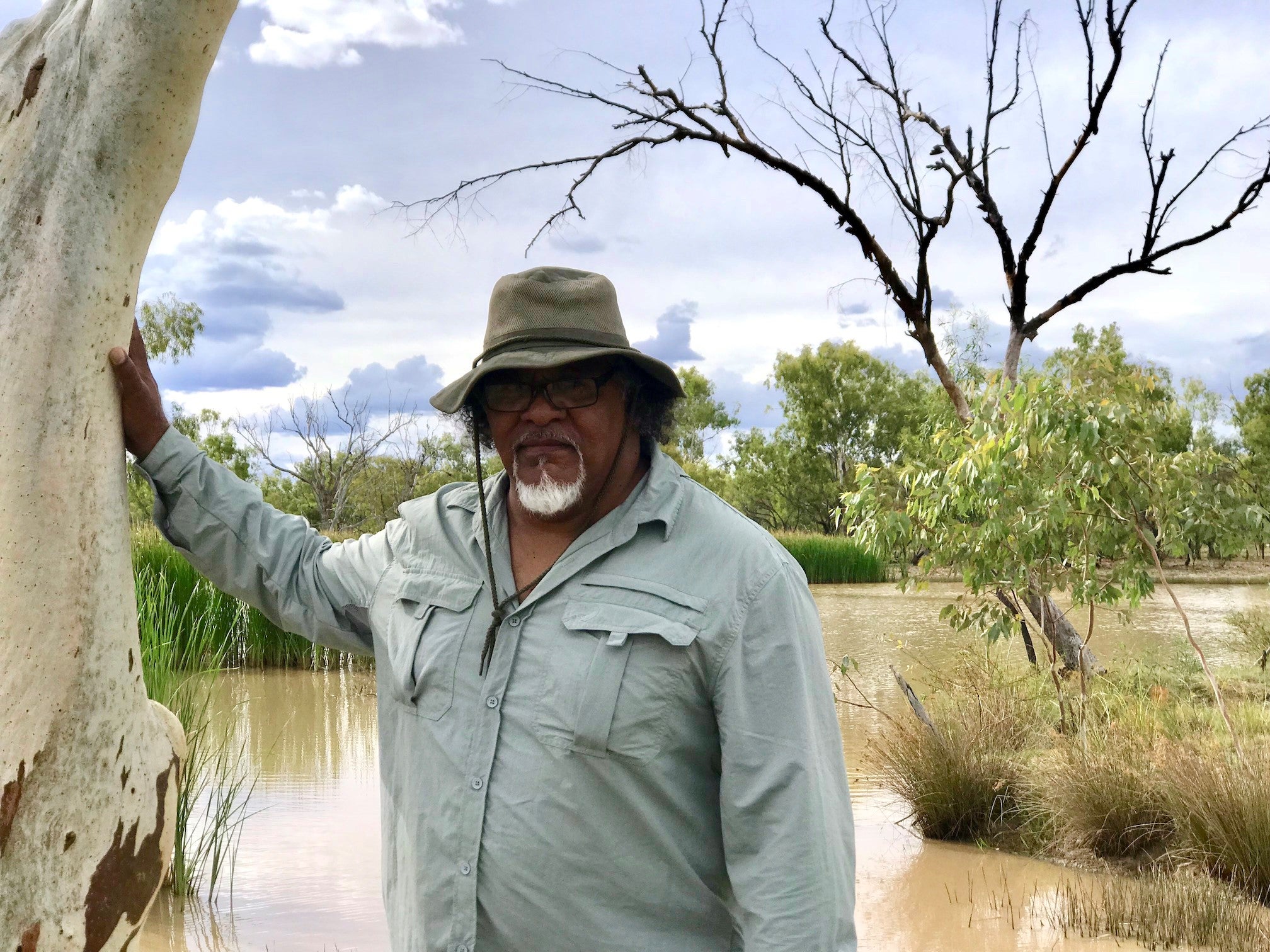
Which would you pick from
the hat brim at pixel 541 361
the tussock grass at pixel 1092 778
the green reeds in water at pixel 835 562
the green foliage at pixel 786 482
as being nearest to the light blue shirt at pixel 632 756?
the hat brim at pixel 541 361

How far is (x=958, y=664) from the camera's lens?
8.56m

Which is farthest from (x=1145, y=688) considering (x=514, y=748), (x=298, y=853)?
(x=514, y=748)

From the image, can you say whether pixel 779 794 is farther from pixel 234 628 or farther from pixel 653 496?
pixel 234 628

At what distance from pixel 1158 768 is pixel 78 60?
5.60 meters

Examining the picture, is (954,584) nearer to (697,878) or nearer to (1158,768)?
(1158,768)

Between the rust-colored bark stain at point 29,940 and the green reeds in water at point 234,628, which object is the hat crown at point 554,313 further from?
the green reeds in water at point 234,628

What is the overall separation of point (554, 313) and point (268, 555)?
2.39 feet

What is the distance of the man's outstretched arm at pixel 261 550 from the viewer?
6.73 ft

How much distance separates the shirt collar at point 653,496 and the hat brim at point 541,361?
0.51ft

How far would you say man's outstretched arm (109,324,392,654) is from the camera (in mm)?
2053

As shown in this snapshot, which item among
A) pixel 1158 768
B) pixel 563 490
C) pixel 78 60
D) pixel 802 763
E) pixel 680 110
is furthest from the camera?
pixel 680 110

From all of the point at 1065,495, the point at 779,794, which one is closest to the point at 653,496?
the point at 779,794

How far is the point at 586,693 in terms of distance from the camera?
5.89 ft

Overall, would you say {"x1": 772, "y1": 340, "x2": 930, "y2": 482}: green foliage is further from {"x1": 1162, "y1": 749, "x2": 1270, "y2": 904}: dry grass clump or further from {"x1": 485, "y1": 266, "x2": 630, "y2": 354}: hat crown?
{"x1": 485, "y1": 266, "x2": 630, "y2": 354}: hat crown
